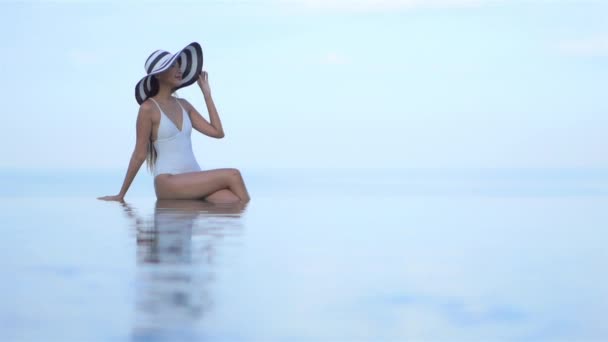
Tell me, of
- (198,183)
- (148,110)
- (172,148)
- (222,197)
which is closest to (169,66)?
(148,110)

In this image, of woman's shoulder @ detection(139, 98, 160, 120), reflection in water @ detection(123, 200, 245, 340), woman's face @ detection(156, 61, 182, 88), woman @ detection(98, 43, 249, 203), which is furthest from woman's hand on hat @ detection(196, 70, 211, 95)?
reflection in water @ detection(123, 200, 245, 340)

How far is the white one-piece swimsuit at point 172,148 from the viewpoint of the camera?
888 centimetres

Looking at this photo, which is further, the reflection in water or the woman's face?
the woman's face

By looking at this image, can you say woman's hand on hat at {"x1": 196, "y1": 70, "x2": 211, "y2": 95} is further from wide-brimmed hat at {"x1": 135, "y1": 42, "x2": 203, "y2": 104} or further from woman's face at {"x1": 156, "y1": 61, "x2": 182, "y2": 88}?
woman's face at {"x1": 156, "y1": 61, "x2": 182, "y2": 88}

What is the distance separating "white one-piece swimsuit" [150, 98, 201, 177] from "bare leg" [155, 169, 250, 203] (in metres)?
0.10

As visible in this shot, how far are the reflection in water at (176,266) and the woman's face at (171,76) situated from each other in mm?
1575

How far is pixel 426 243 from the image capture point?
587 cm

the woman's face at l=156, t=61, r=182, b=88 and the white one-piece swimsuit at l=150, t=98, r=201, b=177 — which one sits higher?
the woman's face at l=156, t=61, r=182, b=88

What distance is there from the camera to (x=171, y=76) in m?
9.02

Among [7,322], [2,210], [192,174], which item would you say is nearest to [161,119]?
[192,174]

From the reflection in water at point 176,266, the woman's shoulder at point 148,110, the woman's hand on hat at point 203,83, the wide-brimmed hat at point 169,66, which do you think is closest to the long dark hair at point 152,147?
the wide-brimmed hat at point 169,66

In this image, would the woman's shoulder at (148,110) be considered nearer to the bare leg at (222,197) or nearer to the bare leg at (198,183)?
the bare leg at (198,183)

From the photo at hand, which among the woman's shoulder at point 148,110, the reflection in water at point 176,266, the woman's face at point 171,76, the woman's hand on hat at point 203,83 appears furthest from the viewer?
the woman's hand on hat at point 203,83

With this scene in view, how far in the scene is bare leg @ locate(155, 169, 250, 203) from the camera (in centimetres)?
888
